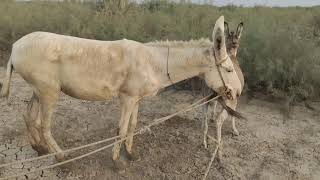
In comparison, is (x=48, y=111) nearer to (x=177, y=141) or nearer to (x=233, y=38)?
(x=177, y=141)

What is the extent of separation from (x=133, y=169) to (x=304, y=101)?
12.0 ft

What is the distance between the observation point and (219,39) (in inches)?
159

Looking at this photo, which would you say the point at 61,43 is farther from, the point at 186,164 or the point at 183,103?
the point at 183,103

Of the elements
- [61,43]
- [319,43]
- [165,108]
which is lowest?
[165,108]

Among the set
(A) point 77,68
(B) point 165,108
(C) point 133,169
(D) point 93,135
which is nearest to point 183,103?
(B) point 165,108

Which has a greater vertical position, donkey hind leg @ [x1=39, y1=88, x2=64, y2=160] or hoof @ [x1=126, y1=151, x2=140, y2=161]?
donkey hind leg @ [x1=39, y1=88, x2=64, y2=160]

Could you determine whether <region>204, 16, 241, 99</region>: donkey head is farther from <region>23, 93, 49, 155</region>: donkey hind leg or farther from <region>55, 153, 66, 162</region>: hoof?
<region>23, 93, 49, 155</region>: donkey hind leg

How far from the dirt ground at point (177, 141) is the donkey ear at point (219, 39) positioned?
64.3 inches

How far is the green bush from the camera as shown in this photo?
24.1 ft

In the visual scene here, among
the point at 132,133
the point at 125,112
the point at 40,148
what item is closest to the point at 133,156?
the point at 132,133

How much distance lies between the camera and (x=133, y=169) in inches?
197

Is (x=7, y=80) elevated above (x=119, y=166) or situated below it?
above

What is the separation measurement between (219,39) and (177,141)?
2.20m

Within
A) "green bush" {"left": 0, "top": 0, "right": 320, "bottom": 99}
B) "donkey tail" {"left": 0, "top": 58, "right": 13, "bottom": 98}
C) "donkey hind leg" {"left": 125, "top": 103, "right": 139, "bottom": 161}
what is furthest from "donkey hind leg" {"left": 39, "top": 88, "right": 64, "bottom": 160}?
"green bush" {"left": 0, "top": 0, "right": 320, "bottom": 99}
